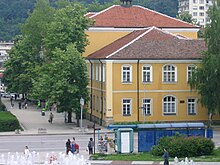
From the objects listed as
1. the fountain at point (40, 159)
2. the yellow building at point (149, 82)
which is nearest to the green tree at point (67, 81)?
the yellow building at point (149, 82)

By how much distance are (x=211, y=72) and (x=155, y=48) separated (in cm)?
616

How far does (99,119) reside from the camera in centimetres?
6575

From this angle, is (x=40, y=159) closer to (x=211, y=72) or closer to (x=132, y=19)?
(x=211, y=72)

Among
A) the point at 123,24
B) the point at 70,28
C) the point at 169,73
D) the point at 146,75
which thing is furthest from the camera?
the point at 123,24

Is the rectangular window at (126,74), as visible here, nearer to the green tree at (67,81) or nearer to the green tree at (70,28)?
the green tree at (67,81)

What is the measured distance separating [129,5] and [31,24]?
1399 cm

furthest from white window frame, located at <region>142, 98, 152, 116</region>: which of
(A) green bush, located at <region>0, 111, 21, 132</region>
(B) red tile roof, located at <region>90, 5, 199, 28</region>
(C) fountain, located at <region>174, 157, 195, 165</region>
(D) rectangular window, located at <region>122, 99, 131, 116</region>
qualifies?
(C) fountain, located at <region>174, 157, 195, 165</region>

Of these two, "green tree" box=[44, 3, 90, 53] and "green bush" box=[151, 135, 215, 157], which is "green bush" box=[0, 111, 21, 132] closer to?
"green tree" box=[44, 3, 90, 53]

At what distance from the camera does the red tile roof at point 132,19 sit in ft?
249

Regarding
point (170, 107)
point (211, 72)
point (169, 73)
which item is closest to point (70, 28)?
point (169, 73)

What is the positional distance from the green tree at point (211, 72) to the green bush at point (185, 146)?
18.8m

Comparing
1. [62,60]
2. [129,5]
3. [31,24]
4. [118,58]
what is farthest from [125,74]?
[31,24]

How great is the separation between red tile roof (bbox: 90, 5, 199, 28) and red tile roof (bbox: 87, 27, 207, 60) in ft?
28.6

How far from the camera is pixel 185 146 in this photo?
41.6m
